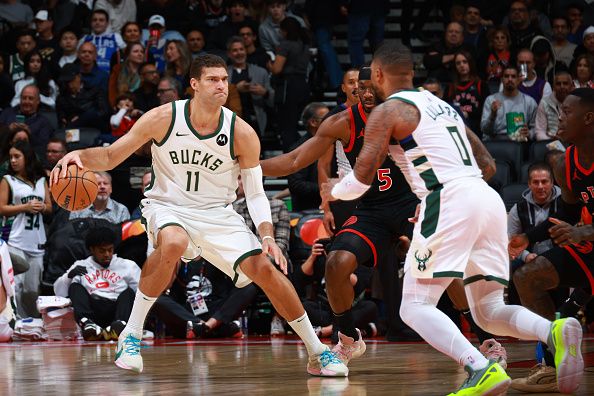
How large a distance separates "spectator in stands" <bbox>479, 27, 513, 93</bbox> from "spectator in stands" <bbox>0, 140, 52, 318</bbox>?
544 cm

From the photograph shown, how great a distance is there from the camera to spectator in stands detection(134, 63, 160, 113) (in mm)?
12250

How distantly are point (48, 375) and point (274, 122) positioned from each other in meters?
7.26

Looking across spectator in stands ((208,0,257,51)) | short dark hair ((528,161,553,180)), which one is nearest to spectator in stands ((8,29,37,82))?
spectator in stands ((208,0,257,51))

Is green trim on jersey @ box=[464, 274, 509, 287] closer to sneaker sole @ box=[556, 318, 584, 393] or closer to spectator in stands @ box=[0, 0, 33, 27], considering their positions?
sneaker sole @ box=[556, 318, 584, 393]

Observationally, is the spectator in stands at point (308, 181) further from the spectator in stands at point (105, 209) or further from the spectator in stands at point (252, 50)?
the spectator in stands at point (252, 50)

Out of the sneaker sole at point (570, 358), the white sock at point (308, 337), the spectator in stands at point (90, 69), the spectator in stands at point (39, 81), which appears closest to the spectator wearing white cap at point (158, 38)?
the spectator in stands at point (90, 69)

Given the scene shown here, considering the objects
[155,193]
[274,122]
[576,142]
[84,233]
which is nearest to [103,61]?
[274,122]

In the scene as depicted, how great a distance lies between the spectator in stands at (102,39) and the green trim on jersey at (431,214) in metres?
9.36

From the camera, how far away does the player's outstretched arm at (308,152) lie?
661cm

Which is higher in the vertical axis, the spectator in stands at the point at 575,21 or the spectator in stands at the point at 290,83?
the spectator in stands at the point at 575,21

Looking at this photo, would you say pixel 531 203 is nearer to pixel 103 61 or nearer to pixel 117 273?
pixel 117 273

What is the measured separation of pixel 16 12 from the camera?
1452cm

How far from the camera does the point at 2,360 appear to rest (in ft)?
24.1

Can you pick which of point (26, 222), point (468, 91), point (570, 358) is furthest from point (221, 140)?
point (468, 91)
